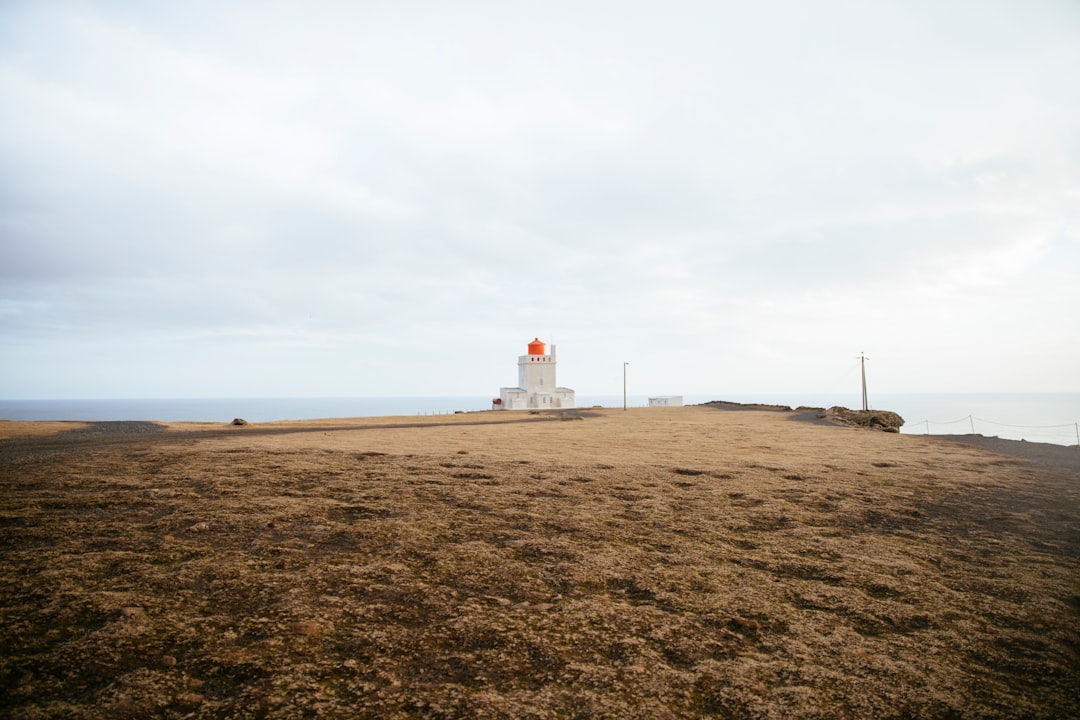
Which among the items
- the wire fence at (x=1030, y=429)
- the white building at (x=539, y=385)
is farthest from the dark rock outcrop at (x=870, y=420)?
the white building at (x=539, y=385)

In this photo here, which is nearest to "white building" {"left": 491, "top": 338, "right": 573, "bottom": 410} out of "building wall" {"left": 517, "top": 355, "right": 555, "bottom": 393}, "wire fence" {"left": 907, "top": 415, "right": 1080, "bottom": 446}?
"building wall" {"left": 517, "top": 355, "right": 555, "bottom": 393}

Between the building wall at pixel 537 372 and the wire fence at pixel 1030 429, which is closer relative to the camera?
the wire fence at pixel 1030 429

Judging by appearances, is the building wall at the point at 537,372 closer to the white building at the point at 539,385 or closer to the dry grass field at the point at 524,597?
the white building at the point at 539,385

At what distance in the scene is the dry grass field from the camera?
341cm

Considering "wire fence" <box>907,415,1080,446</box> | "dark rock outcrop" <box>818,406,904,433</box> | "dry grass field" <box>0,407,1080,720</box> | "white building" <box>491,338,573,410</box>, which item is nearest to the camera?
"dry grass field" <box>0,407,1080,720</box>

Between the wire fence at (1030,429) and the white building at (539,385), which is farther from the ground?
the white building at (539,385)

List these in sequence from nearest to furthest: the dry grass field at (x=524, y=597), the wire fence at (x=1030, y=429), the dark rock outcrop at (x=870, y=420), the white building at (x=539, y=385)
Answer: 1. the dry grass field at (x=524, y=597)
2. the dark rock outcrop at (x=870, y=420)
3. the wire fence at (x=1030, y=429)
4. the white building at (x=539, y=385)

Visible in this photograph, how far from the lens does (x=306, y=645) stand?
3.88 meters

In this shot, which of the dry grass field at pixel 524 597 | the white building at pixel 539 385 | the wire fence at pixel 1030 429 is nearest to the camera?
the dry grass field at pixel 524 597

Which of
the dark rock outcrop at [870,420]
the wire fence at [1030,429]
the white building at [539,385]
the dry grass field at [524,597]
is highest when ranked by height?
the white building at [539,385]

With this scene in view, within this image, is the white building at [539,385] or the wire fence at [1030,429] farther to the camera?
the white building at [539,385]

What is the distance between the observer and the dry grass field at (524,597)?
3410mm

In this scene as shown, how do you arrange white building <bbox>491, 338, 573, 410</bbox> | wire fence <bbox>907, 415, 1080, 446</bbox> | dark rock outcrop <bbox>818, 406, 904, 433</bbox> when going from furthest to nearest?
1. white building <bbox>491, 338, 573, 410</bbox>
2. wire fence <bbox>907, 415, 1080, 446</bbox>
3. dark rock outcrop <bbox>818, 406, 904, 433</bbox>

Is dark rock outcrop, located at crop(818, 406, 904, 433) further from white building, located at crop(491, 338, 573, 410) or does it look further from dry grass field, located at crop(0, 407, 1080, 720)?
white building, located at crop(491, 338, 573, 410)
